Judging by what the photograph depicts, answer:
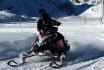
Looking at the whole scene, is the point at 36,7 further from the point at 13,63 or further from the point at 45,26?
the point at 13,63

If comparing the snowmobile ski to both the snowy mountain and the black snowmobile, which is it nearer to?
the black snowmobile

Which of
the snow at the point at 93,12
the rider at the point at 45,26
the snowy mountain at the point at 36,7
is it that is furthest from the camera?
the snow at the point at 93,12

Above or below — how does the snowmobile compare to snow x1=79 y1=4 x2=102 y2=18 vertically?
above

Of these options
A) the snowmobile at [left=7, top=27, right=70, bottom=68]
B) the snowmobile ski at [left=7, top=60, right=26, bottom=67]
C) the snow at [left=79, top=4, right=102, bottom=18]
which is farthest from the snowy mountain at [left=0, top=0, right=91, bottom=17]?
the snowmobile ski at [left=7, top=60, right=26, bottom=67]

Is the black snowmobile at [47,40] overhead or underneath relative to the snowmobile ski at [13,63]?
overhead

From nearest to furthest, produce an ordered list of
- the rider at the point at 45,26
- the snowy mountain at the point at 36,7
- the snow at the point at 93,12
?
the rider at the point at 45,26 < the snowy mountain at the point at 36,7 < the snow at the point at 93,12

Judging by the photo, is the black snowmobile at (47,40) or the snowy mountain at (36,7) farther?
the snowy mountain at (36,7)

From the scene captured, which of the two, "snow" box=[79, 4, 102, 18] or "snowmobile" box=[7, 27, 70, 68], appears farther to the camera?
"snow" box=[79, 4, 102, 18]

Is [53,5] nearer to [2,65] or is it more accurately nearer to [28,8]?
[28,8]

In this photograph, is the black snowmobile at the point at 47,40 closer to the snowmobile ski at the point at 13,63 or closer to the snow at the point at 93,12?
the snowmobile ski at the point at 13,63

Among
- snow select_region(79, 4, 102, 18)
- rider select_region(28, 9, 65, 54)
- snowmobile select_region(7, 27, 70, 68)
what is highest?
rider select_region(28, 9, 65, 54)

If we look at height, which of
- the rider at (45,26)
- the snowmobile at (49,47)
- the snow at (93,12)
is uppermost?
the rider at (45,26)

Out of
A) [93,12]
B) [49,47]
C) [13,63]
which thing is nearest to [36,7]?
[93,12]

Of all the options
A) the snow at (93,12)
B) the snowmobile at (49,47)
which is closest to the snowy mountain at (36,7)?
the snow at (93,12)
